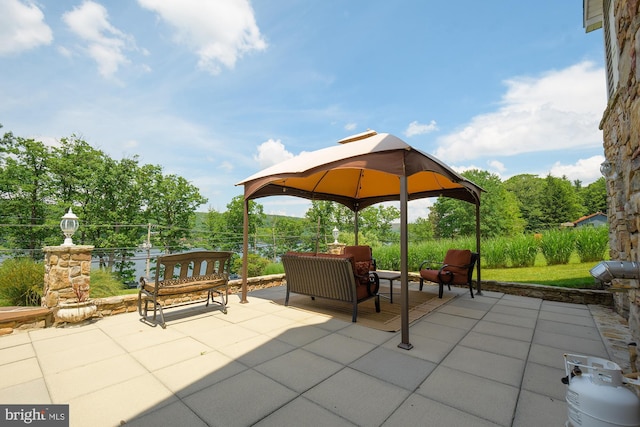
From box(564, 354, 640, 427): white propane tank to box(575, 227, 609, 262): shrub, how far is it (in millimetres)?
7173

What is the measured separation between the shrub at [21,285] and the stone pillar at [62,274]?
0.80 meters

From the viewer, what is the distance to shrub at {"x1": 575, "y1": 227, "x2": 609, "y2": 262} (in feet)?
21.3

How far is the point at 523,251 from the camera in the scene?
737cm

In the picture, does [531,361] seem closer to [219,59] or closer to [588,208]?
[219,59]

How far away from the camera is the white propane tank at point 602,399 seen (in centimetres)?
124

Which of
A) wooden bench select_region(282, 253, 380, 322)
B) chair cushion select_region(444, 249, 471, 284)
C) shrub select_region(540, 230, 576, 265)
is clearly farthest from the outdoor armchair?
shrub select_region(540, 230, 576, 265)

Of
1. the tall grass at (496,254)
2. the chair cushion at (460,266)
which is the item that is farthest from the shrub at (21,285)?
the tall grass at (496,254)

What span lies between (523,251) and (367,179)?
4838 mm

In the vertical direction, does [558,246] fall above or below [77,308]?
above

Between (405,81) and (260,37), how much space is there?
12.8 ft

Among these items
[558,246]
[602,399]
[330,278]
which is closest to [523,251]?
[558,246]

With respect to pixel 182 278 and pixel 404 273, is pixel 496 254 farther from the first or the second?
pixel 182 278

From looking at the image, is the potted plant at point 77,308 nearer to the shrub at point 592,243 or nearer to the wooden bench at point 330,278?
the wooden bench at point 330,278

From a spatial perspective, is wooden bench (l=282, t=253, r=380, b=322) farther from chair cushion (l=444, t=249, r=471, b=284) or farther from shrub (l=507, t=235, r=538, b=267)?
shrub (l=507, t=235, r=538, b=267)
